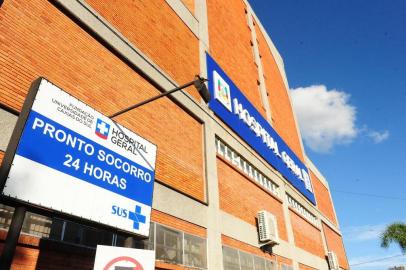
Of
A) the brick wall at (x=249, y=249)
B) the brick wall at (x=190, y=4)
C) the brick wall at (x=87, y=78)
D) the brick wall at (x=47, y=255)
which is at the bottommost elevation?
the brick wall at (x=47, y=255)

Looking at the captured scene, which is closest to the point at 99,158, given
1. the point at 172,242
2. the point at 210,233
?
the point at 172,242

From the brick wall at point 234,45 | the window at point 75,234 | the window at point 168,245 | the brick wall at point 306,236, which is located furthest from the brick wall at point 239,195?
the window at point 75,234

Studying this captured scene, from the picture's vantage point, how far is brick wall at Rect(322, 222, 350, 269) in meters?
30.6

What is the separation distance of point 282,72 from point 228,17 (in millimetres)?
14237

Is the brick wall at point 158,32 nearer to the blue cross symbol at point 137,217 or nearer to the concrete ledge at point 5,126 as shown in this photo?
the concrete ledge at point 5,126

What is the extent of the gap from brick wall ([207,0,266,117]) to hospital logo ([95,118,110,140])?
1126cm

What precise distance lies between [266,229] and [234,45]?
1209 centimetres

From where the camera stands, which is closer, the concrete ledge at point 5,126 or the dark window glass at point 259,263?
the concrete ledge at point 5,126

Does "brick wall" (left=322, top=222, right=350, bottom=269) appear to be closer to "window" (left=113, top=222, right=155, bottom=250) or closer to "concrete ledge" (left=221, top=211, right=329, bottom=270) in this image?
"concrete ledge" (left=221, top=211, right=329, bottom=270)

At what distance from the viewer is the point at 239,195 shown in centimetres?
1575

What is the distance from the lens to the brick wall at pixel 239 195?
14539 mm

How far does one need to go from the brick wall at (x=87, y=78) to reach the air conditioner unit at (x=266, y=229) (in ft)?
15.9

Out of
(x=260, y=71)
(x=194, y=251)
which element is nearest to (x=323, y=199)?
(x=260, y=71)

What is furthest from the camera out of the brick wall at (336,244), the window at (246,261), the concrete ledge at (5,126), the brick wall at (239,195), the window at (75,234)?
the brick wall at (336,244)
